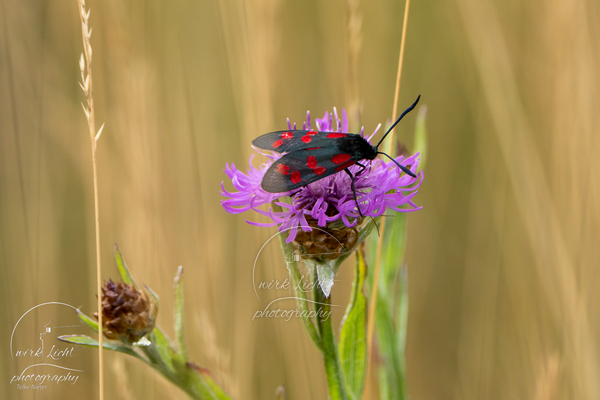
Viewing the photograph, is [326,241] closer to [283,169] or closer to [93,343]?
[283,169]

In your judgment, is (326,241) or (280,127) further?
(280,127)

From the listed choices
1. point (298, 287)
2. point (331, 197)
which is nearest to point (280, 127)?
point (331, 197)

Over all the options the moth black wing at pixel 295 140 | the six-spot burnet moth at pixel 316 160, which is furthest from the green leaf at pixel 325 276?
the moth black wing at pixel 295 140

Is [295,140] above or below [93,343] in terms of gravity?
above

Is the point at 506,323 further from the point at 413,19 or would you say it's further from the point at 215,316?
the point at 413,19

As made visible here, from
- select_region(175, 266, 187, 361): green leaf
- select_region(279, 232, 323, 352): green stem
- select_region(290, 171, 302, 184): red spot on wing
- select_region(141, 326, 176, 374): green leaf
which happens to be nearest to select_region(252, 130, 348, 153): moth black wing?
select_region(290, 171, 302, 184): red spot on wing

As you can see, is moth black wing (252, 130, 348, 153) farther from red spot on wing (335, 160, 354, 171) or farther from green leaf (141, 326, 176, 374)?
green leaf (141, 326, 176, 374)

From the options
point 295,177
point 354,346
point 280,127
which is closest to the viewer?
point 295,177
